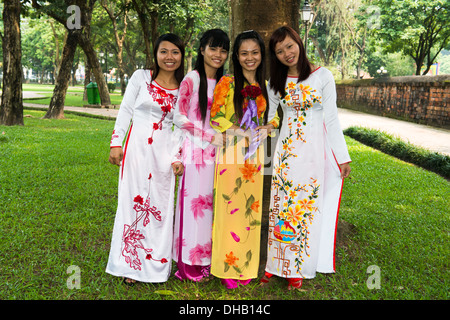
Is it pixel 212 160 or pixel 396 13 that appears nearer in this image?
pixel 212 160

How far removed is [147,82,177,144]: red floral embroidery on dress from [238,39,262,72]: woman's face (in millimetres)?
518

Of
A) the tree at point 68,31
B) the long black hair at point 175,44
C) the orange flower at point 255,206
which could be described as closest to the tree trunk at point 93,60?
the tree at point 68,31

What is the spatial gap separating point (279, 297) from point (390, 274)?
92 cm

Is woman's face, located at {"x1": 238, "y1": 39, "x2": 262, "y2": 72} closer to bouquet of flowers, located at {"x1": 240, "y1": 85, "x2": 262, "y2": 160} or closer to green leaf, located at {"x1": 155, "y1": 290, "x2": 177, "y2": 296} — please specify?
bouquet of flowers, located at {"x1": 240, "y1": 85, "x2": 262, "y2": 160}

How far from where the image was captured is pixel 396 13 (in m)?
18.6

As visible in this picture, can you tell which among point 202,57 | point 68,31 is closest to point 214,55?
point 202,57

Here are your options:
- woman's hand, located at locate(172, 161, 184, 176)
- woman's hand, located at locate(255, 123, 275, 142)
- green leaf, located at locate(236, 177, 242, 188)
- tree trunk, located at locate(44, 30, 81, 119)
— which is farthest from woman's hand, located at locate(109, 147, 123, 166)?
tree trunk, located at locate(44, 30, 81, 119)

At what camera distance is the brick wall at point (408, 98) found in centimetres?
1139

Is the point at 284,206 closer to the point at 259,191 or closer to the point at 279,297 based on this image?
the point at 259,191

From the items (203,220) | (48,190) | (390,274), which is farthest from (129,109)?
(48,190)

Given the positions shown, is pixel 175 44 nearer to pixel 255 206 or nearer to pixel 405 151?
pixel 255 206

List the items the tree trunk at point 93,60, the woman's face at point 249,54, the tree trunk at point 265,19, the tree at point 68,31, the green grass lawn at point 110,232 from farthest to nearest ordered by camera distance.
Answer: the tree trunk at point 93,60, the tree at point 68,31, the tree trunk at point 265,19, the green grass lawn at point 110,232, the woman's face at point 249,54

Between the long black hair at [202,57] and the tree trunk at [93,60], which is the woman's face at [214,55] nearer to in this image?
the long black hair at [202,57]

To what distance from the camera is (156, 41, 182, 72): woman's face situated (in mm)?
2431
